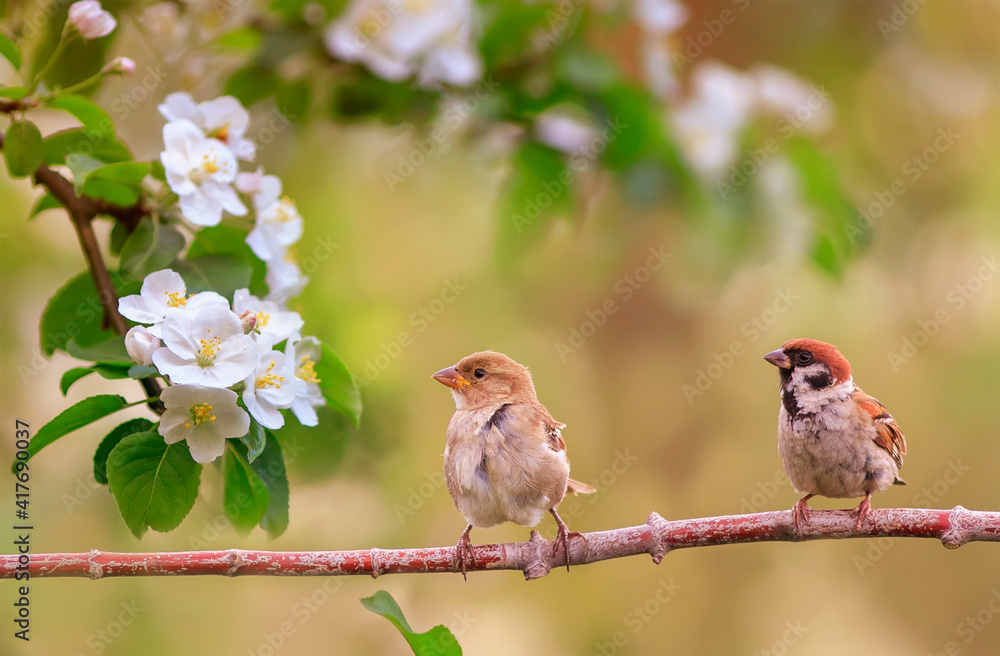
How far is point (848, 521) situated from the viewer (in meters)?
1.11

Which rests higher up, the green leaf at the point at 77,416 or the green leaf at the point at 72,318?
the green leaf at the point at 72,318

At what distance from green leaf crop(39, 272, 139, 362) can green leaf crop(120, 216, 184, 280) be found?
38 mm

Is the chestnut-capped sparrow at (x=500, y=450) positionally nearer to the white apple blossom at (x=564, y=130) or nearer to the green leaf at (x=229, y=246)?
the green leaf at (x=229, y=246)

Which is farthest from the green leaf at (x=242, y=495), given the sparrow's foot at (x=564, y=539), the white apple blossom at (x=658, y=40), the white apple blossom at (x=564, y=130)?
the white apple blossom at (x=658, y=40)

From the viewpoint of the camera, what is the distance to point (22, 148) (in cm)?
135

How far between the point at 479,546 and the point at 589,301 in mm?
2950

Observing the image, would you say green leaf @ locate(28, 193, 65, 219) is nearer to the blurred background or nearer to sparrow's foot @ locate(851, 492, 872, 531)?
the blurred background

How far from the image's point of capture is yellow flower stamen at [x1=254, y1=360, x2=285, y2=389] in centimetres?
118

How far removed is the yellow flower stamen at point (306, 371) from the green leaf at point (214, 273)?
19cm

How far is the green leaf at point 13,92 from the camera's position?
128 centimetres

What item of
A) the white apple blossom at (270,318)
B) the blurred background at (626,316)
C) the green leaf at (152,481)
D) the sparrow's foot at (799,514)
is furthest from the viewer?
the blurred background at (626,316)

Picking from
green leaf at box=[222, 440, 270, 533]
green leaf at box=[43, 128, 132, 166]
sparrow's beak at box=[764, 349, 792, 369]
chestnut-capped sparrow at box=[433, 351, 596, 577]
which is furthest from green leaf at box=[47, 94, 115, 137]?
sparrow's beak at box=[764, 349, 792, 369]

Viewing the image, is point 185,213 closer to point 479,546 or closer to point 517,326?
point 479,546

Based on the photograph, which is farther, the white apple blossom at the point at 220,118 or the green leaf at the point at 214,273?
the white apple blossom at the point at 220,118
